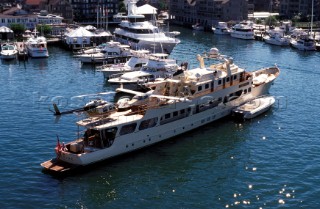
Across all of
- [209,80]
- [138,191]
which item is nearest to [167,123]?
[209,80]

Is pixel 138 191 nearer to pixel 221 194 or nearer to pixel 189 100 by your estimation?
pixel 221 194

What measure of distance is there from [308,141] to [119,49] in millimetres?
49503

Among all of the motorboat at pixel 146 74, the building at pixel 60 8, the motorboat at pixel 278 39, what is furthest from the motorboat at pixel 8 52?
the motorboat at pixel 278 39

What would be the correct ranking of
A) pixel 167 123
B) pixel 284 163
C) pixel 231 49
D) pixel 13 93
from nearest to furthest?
1. pixel 284 163
2. pixel 167 123
3. pixel 13 93
4. pixel 231 49

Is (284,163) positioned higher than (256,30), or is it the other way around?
(256,30)

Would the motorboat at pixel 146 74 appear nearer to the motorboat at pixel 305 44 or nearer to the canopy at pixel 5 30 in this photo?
the motorboat at pixel 305 44

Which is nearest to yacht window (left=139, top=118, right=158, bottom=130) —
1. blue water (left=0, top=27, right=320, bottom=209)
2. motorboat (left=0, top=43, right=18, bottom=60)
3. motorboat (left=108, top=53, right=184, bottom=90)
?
blue water (left=0, top=27, right=320, bottom=209)

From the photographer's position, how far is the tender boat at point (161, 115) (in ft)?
131

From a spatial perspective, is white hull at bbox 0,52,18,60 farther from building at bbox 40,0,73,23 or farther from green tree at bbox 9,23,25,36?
building at bbox 40,0,73,23

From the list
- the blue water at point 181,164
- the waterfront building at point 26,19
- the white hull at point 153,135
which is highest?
the waterfront building at point 26,19

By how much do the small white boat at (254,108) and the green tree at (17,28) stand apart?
7773 cm

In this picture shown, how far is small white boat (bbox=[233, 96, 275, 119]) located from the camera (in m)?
53.4

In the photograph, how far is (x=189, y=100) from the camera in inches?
1881

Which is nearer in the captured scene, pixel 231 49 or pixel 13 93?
pixel 13 93
